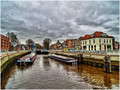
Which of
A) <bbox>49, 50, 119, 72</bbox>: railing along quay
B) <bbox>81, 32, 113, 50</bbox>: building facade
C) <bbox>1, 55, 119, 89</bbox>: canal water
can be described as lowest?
<bbox>1, 55, 119, 89</bbox>: canal water

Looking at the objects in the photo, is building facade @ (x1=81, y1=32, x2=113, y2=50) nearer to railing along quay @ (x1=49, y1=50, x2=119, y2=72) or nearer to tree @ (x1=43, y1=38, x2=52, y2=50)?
railing along quay @ (x1=49, y1=50, x2=119, y2=72)

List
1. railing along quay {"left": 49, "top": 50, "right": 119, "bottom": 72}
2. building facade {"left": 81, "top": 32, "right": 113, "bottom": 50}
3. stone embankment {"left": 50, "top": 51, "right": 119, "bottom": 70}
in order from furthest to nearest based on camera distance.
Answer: building facade {"left": 81, "top": 32, "right": 113, "bottom": 50} < stone embankment {"left": 50, "top": 51, "right": 119, "bottom": 70} < railing along quay {"left": 49, "top": 50, "right": 119, "bottom": 72}

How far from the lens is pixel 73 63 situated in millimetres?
32812

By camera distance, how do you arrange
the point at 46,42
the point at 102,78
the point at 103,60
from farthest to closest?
the point at 46,42 < the point at 103,60 < the point at 102,78

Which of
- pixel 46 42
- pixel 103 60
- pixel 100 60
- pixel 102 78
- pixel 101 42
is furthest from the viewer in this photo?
pixel 46 42

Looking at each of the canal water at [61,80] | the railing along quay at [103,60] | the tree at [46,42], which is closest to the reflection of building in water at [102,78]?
the canal water at [61,80]

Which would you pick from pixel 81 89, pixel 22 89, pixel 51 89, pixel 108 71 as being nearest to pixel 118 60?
pixel 108 71

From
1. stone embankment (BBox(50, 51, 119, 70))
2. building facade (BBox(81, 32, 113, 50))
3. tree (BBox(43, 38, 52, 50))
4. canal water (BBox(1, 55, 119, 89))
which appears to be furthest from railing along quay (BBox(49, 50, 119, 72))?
tree (BBox(43, 38, 52, 50))

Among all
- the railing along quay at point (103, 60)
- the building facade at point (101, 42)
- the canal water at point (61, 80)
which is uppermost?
the building facade at point (101, 42)

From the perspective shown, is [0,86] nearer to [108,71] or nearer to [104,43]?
[108,71]

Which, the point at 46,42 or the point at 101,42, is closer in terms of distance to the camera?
the point at 101,42

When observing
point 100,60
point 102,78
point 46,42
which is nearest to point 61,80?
point 102,78

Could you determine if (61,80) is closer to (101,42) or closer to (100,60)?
(100,60)

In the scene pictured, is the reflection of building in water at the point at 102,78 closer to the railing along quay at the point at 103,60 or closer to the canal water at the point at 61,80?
the canal water at the point at 61,80
